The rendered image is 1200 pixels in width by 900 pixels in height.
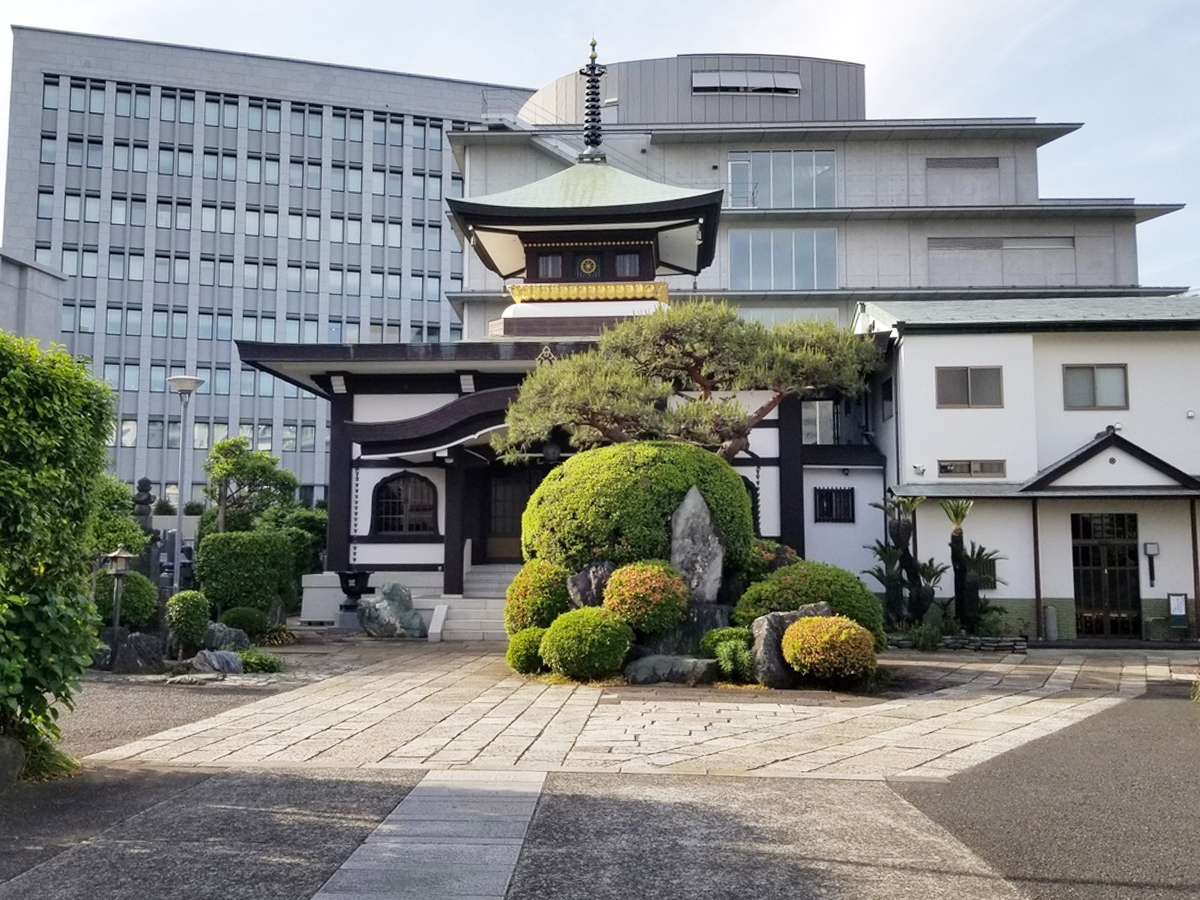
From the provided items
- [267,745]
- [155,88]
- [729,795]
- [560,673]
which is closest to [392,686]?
[560,673]

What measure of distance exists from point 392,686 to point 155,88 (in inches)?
2152

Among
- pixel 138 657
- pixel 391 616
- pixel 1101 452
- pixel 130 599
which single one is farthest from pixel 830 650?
pixel 391 616

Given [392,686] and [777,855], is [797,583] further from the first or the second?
[777,855]

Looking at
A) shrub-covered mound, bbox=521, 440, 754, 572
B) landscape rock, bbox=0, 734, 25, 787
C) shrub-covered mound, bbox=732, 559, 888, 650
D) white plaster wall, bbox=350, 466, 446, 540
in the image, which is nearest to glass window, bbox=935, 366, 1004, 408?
shrub-covered mound, bbox=521, 440, 754, 572

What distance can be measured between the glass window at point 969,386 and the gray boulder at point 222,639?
14154mm

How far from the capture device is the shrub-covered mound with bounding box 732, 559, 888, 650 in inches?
570

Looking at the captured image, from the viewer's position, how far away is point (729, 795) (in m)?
7.04

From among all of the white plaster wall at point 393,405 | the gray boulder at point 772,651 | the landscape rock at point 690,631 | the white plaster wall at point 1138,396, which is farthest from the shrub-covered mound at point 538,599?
the white plaster wall at point 1138,396

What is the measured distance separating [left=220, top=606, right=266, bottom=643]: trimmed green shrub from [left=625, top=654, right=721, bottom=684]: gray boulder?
8.16 metres

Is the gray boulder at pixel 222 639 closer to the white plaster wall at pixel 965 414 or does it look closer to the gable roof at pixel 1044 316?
the white plaster wall at pixel 965 414

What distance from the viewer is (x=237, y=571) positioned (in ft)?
62.6

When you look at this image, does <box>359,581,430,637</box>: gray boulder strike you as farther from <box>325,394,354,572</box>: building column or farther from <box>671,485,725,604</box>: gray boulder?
<box>671,485,725,604</box>: gray boulder

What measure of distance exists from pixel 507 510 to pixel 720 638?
11.6 meters

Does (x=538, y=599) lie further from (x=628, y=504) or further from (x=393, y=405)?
(x=393, y=405)
